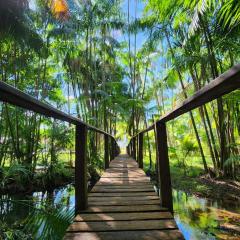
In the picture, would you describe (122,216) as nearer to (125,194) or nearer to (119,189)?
(125,194)

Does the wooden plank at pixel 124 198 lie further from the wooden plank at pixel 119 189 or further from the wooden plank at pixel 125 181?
the wooden plank at pixel 125 181

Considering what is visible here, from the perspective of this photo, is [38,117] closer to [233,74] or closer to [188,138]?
[188,138]

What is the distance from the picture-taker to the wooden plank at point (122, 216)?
97.9 inches

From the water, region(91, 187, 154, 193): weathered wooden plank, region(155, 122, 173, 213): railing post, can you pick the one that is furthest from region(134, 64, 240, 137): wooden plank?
the water

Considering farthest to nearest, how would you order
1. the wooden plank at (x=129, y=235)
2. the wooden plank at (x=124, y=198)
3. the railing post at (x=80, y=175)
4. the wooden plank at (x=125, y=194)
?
the wooden plank at (x=125, y=194) < the wooden plank at (x=124, y=198) < the railing post at (x=80, y=175) < the wooden plank at (x=129, y=235)

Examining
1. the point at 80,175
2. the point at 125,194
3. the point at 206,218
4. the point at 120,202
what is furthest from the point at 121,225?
the point at 206,218

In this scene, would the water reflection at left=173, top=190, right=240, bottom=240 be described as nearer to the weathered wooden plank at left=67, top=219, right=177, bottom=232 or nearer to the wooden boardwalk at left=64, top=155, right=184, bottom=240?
the wooden boardwalk at left=64, top=155, right=184, bottom=240

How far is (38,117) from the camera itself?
10.1m

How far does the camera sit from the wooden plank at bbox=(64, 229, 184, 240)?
206 cm

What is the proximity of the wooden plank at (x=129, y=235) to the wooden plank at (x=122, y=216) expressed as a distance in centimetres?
31

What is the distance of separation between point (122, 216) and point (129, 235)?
0.45m

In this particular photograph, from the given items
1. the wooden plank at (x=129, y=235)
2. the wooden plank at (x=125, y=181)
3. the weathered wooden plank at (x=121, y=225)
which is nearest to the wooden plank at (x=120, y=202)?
the weathered wooden plank at (x=121, y=225)

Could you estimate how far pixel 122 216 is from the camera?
2.59m

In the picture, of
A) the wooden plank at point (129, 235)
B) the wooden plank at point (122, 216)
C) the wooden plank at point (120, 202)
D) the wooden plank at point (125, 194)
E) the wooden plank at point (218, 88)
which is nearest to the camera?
the wooden plank at point (218, 88)
